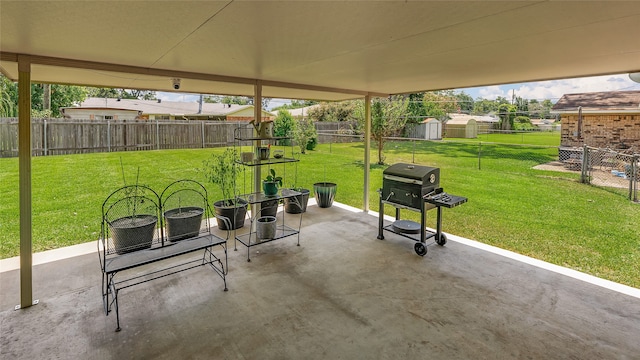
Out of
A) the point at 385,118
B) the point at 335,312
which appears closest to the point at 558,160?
the point at 385,118

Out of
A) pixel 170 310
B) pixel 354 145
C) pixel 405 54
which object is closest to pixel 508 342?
pixel 405 54

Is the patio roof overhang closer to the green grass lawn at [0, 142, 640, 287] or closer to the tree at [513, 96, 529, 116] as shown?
the green grass lawn at [0, 142, 640, 287]

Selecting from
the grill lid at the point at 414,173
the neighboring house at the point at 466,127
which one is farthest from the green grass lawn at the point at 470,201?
the neighboring house at the point at 466,127

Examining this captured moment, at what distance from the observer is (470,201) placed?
23.6 ft

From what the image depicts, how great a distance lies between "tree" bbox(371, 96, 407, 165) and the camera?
10297 mm

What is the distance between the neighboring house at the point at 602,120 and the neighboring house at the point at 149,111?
1001 cm

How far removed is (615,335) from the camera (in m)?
2.54

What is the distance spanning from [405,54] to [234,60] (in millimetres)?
1577

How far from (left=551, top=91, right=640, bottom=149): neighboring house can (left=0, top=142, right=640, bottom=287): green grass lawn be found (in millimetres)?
1191

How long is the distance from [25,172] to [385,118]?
8.91 m

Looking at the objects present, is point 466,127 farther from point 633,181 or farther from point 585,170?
point 633,181

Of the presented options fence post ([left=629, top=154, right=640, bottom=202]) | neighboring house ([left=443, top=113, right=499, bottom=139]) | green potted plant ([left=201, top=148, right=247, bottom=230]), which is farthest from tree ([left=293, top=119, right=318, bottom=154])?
neighboring house ([left=443, top=113, right=499, bottom=139])

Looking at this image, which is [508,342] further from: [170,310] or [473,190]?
[473,190]

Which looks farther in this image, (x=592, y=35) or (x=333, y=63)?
(x=333, y=63)
